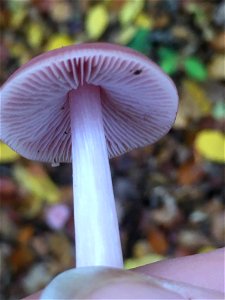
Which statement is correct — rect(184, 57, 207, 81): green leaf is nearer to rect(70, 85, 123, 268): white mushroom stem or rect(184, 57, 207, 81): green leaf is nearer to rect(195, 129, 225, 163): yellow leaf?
rect(195, 129, 225, 163): yellow leaf

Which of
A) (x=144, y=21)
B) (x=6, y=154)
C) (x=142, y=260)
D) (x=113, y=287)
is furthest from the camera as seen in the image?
(x=144, y=21)

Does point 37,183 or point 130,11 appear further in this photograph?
point 130,11

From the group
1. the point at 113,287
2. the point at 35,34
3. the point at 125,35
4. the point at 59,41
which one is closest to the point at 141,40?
the point at 125,35

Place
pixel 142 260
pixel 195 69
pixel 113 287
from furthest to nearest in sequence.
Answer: pixel 195 69 → pixel 142 260 → pixel 113 287

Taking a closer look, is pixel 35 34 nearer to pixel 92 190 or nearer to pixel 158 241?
pixel 158 241

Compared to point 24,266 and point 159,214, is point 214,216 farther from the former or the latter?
point 24,266

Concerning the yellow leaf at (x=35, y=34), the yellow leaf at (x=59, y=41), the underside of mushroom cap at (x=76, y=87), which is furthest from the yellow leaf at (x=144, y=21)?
the underside of mushroom cap at (x=76, y=87)
